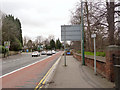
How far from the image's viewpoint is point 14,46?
161 feet

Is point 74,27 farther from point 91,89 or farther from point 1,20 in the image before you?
point 1,20

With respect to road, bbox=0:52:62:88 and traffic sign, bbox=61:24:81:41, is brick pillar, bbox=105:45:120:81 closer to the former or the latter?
road, bbox=0:52:62:88

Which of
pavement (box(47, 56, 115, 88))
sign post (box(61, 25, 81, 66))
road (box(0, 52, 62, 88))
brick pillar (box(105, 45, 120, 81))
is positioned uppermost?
sign post (box(61, 25, 81, 66))

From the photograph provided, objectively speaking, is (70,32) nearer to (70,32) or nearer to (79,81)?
(70,32)

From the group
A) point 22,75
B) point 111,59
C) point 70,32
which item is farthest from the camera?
point 70,32

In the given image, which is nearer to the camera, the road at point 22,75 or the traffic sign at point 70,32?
the road at point 22,75

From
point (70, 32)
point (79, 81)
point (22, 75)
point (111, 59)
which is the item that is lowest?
point (22, 75)

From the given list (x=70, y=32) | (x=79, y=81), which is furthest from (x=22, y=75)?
(x=70, y=32)

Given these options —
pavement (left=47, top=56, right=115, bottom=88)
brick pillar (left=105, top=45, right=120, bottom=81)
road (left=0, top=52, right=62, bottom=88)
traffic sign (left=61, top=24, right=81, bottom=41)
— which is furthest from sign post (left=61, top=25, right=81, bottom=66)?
brick pillar (left=105, top=45, right=120, bottom=81)

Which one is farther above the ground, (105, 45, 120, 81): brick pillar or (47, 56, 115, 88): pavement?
(105, 45, 120, 81): brick pillar

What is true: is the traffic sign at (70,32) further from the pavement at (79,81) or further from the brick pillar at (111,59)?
the brick pillar at (111,59)

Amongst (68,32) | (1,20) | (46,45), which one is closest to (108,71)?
(68,32)

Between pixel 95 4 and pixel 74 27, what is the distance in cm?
324

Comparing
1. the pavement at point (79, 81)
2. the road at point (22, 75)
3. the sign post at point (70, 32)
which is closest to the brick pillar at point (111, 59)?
the pavement at point (79, 81)
